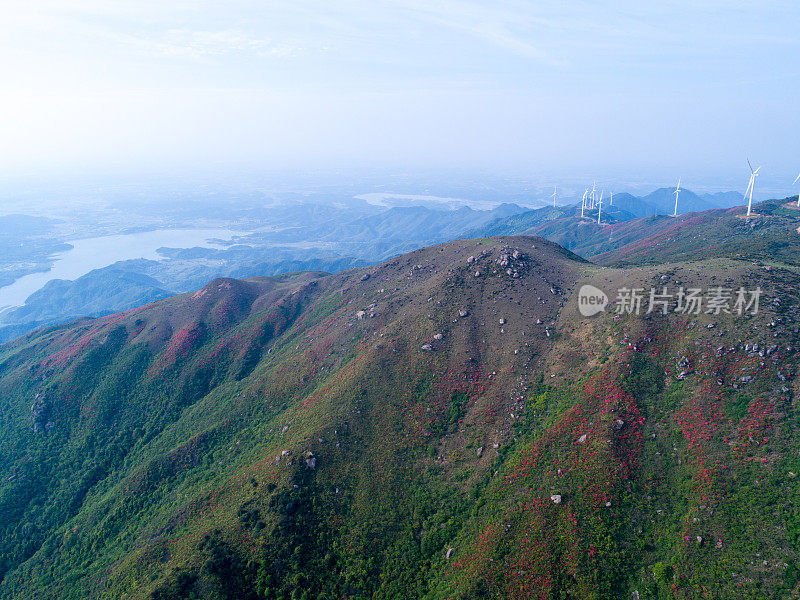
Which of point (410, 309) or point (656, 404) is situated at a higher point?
point (410, 309)

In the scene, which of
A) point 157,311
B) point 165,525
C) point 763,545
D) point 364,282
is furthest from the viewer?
point 157,311

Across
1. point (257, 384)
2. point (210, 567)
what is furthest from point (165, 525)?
point (257, 384)

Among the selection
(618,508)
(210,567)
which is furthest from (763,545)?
(210,567)

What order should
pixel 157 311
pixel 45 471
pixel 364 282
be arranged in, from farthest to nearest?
pixel 157 311
pixel 364 282
pixel 45 471

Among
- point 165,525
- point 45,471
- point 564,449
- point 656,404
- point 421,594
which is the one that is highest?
point 656,404

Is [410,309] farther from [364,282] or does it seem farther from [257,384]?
[257,384]

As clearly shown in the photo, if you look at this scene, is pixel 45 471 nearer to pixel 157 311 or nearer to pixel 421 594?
pixel 157 311

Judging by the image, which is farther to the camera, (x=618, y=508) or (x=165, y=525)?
(x=165, y=525)
